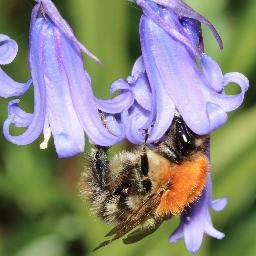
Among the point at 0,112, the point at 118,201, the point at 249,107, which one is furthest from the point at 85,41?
the point at 118,201

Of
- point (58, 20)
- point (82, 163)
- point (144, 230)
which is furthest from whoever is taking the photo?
point (82, 163)

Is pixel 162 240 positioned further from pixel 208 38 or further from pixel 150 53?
pixel 150 53

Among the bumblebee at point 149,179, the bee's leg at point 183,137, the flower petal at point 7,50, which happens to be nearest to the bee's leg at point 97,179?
the bumblebee at point 149,179

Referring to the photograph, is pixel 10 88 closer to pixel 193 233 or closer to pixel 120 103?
pixel 120 103

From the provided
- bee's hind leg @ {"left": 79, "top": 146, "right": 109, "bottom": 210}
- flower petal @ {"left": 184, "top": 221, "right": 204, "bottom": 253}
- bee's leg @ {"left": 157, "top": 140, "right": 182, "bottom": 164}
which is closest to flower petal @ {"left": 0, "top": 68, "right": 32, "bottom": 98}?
bee's hind leg @ {"left": 79, "top": 146, "right": 109, "bottom": 210}

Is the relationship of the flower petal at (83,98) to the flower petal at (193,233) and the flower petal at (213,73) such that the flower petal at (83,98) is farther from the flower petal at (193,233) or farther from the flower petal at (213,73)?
the flower petal at (193,233)

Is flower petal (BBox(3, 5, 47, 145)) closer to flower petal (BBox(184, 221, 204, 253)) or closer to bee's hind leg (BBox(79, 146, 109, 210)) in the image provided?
bee's hind leg (BBox(79, 146, 109, 210))

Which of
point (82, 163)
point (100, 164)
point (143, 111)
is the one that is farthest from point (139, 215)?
point (82, 163)
